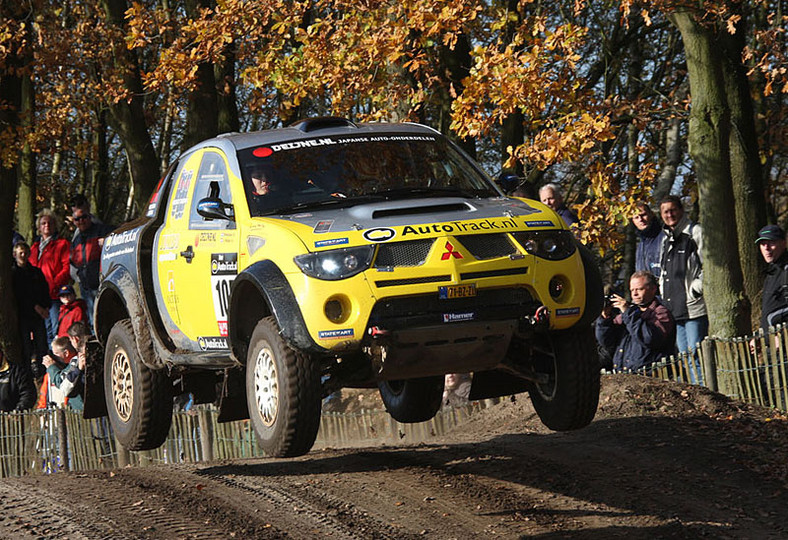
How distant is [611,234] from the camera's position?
16797 mm

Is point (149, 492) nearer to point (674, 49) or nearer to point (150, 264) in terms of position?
point (150, 264)

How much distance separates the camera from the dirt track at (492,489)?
29.7 feet

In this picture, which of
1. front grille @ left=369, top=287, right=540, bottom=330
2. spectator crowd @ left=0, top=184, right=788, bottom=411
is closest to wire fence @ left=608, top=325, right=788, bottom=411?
spectator crowd @ left=0, top=184, right=788, bottom=411

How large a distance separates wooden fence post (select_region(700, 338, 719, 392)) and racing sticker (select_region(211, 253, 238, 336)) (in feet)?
20.2

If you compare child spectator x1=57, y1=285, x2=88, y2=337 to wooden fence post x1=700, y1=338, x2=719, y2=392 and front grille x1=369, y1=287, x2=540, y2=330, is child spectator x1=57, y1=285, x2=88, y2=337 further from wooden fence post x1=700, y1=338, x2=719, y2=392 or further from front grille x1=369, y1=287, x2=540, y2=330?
front grille x1=369, y1=287, x2=540, y2=330

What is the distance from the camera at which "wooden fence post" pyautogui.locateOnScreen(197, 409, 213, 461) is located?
14203mm

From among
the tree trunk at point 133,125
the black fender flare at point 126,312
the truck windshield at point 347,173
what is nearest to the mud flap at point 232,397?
the black fender flare at point 126,312

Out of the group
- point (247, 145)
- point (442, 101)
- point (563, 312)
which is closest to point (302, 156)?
point (247, 145)

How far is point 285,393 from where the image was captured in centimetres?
719

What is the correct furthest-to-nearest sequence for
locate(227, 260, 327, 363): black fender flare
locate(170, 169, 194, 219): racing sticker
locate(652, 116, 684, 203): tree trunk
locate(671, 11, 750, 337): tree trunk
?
1. locate(652, 116, 684, 203): tree trunk
2. locate(671, 11, 750, 337): tree trunk
3. locate(170, 169, 194, 219): racing sticker
4. locate(227, 260, 327, 363): black fender flare

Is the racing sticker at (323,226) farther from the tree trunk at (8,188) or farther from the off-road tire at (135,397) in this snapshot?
the tree trunk at (8,188)

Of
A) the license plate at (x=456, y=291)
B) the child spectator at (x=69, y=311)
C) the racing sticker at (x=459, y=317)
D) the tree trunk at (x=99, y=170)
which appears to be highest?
the tree trunk at (x=99, y=170)

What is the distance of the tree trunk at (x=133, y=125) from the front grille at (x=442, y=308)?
10856mm

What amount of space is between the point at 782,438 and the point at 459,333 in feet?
18.8
